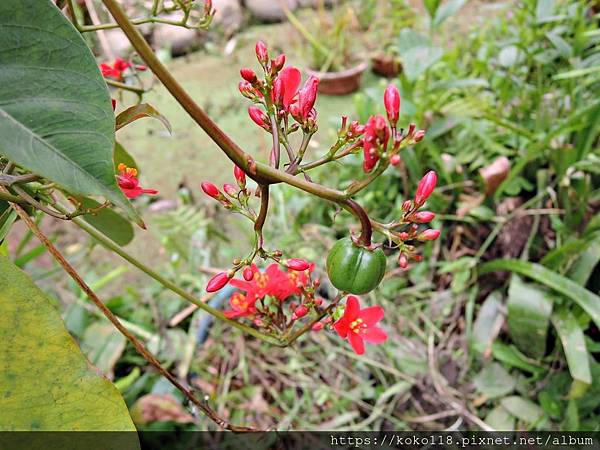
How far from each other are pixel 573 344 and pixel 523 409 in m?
0.15

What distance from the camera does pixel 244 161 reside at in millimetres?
266

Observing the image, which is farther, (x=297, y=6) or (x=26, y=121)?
(x=297, y=6)

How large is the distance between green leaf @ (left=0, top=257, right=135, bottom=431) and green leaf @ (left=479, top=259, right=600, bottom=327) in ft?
2.91

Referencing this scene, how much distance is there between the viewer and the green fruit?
325mm

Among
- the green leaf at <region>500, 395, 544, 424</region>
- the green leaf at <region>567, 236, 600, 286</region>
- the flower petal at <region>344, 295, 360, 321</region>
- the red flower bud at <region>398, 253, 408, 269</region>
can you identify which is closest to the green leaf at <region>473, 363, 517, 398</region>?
the green leaf at <region>500, 395, 544, 424</region>

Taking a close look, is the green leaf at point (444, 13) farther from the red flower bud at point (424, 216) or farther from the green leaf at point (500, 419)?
the red flower bud at point (424, 216)

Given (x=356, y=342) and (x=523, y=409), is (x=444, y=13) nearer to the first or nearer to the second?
(x=523, y=409)

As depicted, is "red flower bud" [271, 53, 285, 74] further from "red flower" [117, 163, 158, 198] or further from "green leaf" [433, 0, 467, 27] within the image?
"green leaf" [433, 0, 467, 27]

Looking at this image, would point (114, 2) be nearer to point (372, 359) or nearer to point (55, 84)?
point (55, 84)

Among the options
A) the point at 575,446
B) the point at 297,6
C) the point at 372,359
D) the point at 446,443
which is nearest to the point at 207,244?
the point at 372,359

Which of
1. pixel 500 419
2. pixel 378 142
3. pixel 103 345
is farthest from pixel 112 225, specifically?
pixel 500 419

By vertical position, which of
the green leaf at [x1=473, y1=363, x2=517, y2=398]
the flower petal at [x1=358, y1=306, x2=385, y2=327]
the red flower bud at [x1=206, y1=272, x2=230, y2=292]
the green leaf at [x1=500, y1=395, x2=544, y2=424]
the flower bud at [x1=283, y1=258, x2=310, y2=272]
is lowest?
A: the green leaf at [x1=500, y1=395, x2=544, y2=424]

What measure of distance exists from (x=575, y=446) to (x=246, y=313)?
74cm

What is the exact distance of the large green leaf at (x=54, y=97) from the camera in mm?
246
